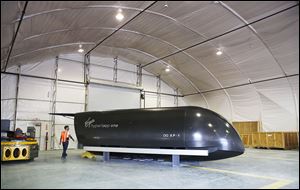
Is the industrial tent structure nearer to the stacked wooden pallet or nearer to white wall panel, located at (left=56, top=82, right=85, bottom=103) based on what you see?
white wall panel, located at (left=56, top=82, right=85, bottom=103)

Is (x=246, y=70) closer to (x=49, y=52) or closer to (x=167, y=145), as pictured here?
(x=167, y=145)

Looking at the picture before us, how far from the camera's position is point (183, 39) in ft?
52.5

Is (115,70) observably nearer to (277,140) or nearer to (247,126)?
(247,126)

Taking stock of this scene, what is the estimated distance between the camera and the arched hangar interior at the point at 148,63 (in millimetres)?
12094

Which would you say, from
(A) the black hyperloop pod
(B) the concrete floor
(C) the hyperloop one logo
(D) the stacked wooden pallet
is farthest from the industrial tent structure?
(B) the concrete floor

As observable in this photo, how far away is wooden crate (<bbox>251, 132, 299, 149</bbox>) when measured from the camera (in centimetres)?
1742

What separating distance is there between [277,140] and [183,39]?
10.6m

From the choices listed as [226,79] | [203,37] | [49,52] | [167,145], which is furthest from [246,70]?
[49,52]

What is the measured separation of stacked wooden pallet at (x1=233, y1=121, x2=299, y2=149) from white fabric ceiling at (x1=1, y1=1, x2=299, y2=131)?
136 cm

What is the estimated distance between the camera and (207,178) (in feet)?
22.2

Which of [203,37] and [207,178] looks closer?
[207,178]

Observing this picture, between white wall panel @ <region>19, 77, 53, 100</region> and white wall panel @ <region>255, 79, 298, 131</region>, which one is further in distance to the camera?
white wall panel @ <region>19, 77, 53, 100</region>

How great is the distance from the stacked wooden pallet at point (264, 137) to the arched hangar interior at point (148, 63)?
1.90ft

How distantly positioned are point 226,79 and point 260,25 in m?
7.63
